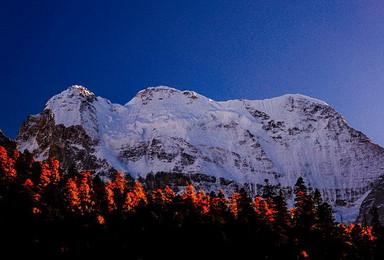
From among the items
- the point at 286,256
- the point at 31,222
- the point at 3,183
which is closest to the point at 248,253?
the point at 286,256

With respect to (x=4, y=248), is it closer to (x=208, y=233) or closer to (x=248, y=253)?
(x=208, y=233)

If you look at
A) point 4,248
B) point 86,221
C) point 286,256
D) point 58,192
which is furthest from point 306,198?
point 4,248

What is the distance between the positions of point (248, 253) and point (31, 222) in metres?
31.2

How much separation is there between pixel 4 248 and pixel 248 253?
1298 inches

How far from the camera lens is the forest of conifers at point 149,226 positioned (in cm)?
5088

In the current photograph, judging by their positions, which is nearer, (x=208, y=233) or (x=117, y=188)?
(x=208, y=233)

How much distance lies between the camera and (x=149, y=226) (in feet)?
192

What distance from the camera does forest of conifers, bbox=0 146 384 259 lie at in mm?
50875

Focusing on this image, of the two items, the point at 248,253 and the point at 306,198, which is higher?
the point at 306,198

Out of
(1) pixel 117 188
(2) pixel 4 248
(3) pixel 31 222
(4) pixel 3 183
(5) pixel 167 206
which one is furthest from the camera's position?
(1) pixel 117 188

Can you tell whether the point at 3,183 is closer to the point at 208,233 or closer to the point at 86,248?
the point at 86,248

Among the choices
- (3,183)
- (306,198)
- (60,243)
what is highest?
(3,183)

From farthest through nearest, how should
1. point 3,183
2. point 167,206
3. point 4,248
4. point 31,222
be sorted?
point 167,206, point 3,183, point 31,222, point 4,248

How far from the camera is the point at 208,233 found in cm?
5869
